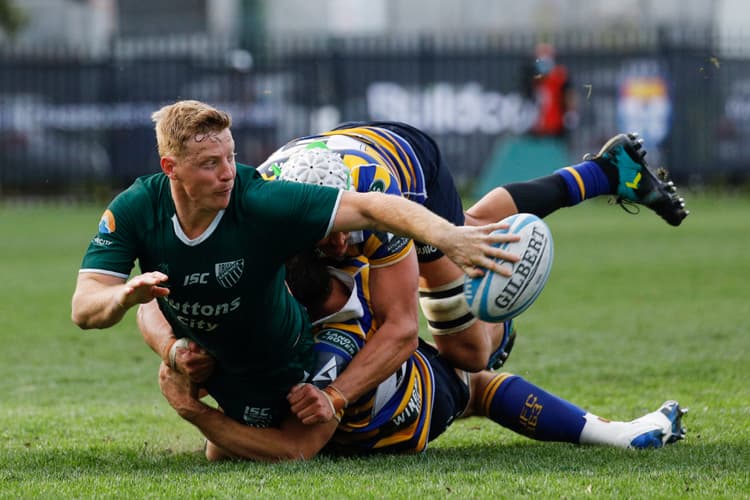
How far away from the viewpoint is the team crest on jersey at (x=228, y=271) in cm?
452

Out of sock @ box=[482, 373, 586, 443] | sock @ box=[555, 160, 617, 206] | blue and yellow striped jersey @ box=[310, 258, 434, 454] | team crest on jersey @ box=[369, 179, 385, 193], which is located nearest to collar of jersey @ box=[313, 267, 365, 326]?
blue and yellow striped jersey @ box=[310, 258, 434, 454]

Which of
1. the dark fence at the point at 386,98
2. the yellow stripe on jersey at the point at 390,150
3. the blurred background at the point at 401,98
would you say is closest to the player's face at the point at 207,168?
the yellow stripe on jersey at the point at 390,150

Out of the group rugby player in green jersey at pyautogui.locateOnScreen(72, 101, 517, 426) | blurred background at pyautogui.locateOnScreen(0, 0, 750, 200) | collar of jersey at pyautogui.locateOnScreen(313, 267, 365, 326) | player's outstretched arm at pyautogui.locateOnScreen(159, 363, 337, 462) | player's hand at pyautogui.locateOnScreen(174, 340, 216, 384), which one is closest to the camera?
rugby player in green jersey at pyautogui.locateOnScreen(72, 101, 517, 426)

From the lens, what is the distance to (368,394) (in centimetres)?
511

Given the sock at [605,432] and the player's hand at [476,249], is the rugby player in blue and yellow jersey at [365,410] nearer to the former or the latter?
the sock at [605,432]

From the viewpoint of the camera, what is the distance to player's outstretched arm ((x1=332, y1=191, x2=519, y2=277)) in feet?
13.6

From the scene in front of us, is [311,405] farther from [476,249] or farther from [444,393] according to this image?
[476,249]

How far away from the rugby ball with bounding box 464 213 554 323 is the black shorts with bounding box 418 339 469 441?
104cm

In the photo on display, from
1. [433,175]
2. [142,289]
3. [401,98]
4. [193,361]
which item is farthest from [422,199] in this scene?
[401,98]

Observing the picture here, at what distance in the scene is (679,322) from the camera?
907 centimetres

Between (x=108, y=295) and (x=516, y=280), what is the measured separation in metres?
1.40

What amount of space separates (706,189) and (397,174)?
18.3m

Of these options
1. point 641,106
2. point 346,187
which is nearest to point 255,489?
point 346,187

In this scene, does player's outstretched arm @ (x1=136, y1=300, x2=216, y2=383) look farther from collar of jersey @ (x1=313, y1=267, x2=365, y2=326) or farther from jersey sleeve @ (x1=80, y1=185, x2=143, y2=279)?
collar of jersey @ (x1=313, y1=267, x2=365, y2=326)
